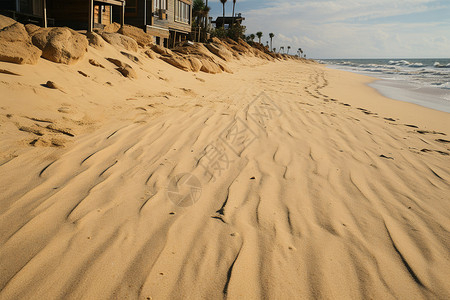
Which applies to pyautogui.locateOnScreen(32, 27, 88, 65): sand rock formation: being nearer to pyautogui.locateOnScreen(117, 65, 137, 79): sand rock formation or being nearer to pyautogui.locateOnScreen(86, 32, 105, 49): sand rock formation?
pyautogui.locateOnScreen(117, 65, 137, 79): sand rock formation

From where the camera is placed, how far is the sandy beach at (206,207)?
149 cm

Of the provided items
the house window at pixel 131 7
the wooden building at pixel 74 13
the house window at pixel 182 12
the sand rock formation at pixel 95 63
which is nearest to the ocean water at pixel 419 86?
the sand rock formation at pixel 95 63

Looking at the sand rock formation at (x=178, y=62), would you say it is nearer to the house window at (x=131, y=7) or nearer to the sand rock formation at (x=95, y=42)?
the sand rock formation at (x=95, y=42)

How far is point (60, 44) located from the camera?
17.4 ft

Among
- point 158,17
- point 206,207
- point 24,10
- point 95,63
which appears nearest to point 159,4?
point 158,17

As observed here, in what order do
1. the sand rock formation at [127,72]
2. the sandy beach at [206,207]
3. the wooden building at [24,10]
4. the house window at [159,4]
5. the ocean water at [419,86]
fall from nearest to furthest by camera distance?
the sandy beach at [206,207], the sand rock formation at [127,72], the ocean water at [419,86], the wooden building at [24,10], the house window at [159,4]

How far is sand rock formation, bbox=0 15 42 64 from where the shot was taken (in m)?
4.42

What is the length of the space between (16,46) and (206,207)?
476 centimetres

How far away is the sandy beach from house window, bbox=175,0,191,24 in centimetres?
1706

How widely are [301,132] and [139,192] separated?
2.81m

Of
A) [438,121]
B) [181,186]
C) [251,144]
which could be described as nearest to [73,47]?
[251,144]

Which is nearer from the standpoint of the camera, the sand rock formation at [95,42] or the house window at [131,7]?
the sand rock formation at [95,42]

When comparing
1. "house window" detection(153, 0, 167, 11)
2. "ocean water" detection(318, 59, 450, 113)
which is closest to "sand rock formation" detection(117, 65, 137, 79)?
"ocean water" detection(318, 59, 450, 113)

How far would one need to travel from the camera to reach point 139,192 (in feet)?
7.36
